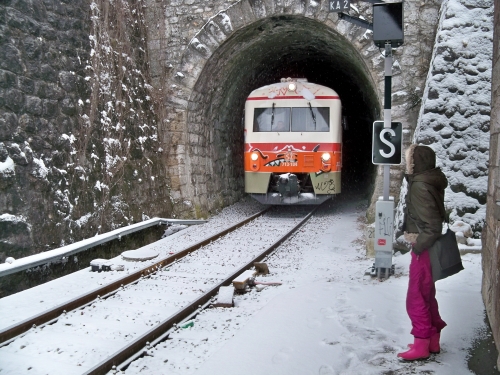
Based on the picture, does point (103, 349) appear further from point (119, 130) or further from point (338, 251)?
point (119, 130)

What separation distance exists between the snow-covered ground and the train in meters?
4.45

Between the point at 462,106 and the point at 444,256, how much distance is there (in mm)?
4452

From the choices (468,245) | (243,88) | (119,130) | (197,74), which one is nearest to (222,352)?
(468,245)

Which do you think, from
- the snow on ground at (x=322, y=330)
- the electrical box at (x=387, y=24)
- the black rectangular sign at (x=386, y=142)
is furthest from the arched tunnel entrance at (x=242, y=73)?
the snow on ground at (x=322, y=330)

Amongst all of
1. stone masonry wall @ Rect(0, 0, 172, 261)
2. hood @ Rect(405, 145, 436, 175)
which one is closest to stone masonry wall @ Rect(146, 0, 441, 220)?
stone masonry wall @ Rect(0, 0, 172, 261)

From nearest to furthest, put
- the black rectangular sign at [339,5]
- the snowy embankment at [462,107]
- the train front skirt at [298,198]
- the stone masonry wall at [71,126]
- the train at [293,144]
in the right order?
the stone masonry wall at [71,126] < the snowy embankment at [462,107] < the black rectangular sign at [339,5] < the train at [293,144] < the train front skirt at [298,198]

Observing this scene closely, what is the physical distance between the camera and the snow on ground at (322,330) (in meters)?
3.42

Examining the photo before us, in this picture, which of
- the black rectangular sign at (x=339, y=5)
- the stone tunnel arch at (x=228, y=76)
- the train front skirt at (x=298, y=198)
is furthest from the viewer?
the train front skirt at (x=298, y=198)

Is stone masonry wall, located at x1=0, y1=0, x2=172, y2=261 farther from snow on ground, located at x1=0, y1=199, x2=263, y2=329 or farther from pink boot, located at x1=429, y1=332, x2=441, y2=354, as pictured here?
pink boot, located at x1=429, y1=332, x2=441, y2=354

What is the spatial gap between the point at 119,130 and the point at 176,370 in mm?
5970

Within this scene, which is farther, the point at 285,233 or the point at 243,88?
the point at 243,88

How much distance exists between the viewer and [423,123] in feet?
24.0

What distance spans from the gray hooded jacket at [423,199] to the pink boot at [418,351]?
606 mm

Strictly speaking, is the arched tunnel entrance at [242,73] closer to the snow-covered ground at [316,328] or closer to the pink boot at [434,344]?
the snow-covered ground at [316,328]
